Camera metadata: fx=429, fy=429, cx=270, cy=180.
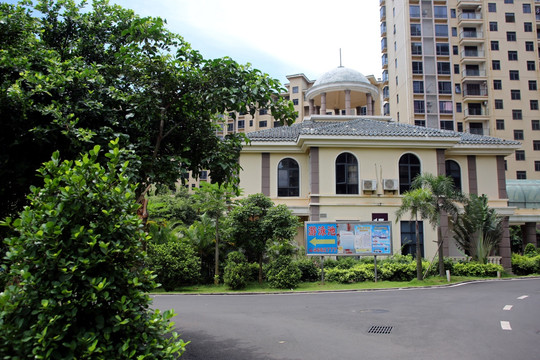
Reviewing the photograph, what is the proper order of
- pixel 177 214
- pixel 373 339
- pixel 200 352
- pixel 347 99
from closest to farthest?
1. pixel 200 352
2. pixel 373 339
3. pixel 347 99
4. pixel 177 214

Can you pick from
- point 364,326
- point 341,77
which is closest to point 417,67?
point 341,77

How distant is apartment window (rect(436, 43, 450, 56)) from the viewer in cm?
5497

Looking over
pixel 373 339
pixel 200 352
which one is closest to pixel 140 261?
pixel 200 352

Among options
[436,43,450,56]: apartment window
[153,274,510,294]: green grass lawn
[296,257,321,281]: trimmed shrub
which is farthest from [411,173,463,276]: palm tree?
[436,43,450,56]: apartment window

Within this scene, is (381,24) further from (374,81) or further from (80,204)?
(80,204)

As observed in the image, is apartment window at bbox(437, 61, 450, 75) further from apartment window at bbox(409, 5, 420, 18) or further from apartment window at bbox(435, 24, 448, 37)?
apartment window at bbox(409, 5, 420, 18)

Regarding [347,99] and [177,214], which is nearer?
[347,99]

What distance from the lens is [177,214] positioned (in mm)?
39938

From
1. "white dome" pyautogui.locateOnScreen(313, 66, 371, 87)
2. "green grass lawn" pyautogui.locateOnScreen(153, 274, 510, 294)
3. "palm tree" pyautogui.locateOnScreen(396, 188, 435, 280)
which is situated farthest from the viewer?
"white dome" pyautogui.locateOnScreen(313, 66, 371, 87)

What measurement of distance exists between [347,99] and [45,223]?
27198mm

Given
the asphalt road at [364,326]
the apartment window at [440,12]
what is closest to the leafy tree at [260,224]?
the asphalt road at [364,326]

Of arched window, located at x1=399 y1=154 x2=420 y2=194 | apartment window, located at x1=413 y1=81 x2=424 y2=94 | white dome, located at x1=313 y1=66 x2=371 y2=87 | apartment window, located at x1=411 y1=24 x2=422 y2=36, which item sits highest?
apartment window, located at x1=411 y1=24 x2=422 y2=36

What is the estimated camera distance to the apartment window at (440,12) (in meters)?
55.8

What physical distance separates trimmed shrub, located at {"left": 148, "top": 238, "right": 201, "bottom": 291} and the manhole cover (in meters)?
10.4
